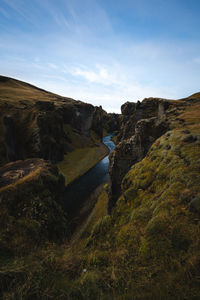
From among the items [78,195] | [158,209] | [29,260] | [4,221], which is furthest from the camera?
[78,195]

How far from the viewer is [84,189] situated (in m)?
43.7

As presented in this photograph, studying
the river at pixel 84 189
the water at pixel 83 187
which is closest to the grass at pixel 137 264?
the river at pixel 84 189

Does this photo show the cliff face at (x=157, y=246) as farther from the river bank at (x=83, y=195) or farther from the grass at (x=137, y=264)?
the river bank at (x=83, y=195)

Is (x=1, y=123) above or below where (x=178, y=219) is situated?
above

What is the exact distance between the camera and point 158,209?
754 centimetres

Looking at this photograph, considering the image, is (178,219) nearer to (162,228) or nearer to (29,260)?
(162,228)

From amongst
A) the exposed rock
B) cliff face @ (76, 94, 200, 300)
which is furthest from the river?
cliff face @ (76, 94, 200, 300)

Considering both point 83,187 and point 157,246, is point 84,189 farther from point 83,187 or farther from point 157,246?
point 157,246

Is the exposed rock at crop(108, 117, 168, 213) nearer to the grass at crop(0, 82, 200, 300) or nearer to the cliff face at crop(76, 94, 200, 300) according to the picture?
the cliff face at crop(76, 94, 200, 300)

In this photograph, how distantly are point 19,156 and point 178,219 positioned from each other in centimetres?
5665

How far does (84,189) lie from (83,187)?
52.0 inches

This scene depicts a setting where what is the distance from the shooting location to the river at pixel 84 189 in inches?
1399

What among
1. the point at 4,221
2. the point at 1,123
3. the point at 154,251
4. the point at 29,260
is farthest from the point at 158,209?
the point at 1,123

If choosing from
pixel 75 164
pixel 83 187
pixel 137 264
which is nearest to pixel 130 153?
pixel 137 264
